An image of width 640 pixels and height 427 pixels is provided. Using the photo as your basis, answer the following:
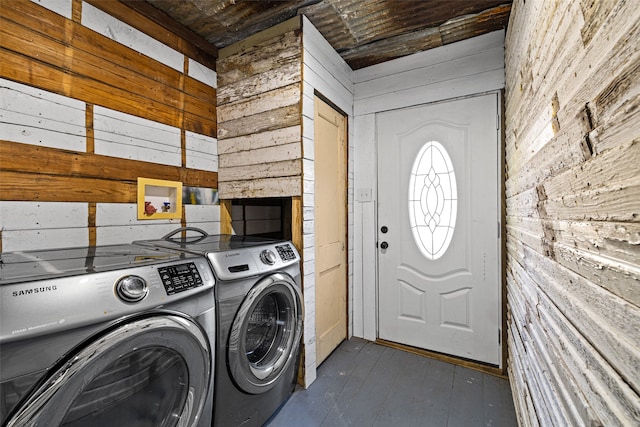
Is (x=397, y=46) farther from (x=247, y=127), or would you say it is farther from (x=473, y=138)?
(x=247, y=127)

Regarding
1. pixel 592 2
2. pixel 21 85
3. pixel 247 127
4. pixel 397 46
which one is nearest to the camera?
pixel 592 2

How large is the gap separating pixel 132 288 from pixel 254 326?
0.73m

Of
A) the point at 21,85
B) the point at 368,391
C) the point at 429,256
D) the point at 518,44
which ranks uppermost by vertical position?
the point at 518,44

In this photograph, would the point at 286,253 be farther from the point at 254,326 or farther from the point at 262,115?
the point at 262,115

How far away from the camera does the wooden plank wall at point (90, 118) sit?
4.22 feet

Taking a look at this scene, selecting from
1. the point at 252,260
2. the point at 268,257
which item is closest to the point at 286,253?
the point at 268,257

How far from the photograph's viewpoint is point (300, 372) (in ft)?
6.07

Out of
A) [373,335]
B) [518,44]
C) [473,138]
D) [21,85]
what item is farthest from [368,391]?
[21,85]

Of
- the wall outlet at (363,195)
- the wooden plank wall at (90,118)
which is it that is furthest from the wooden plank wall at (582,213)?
the wooden plank wall at (90,118)

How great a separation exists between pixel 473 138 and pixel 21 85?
2.66m

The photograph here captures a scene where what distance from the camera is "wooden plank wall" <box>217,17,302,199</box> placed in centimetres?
180

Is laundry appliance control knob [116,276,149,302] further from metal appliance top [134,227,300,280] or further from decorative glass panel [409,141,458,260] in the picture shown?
decorative glass panel [409,141,458,260]

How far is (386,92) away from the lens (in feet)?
7.75

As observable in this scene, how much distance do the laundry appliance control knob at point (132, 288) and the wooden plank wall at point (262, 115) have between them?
1029mm
